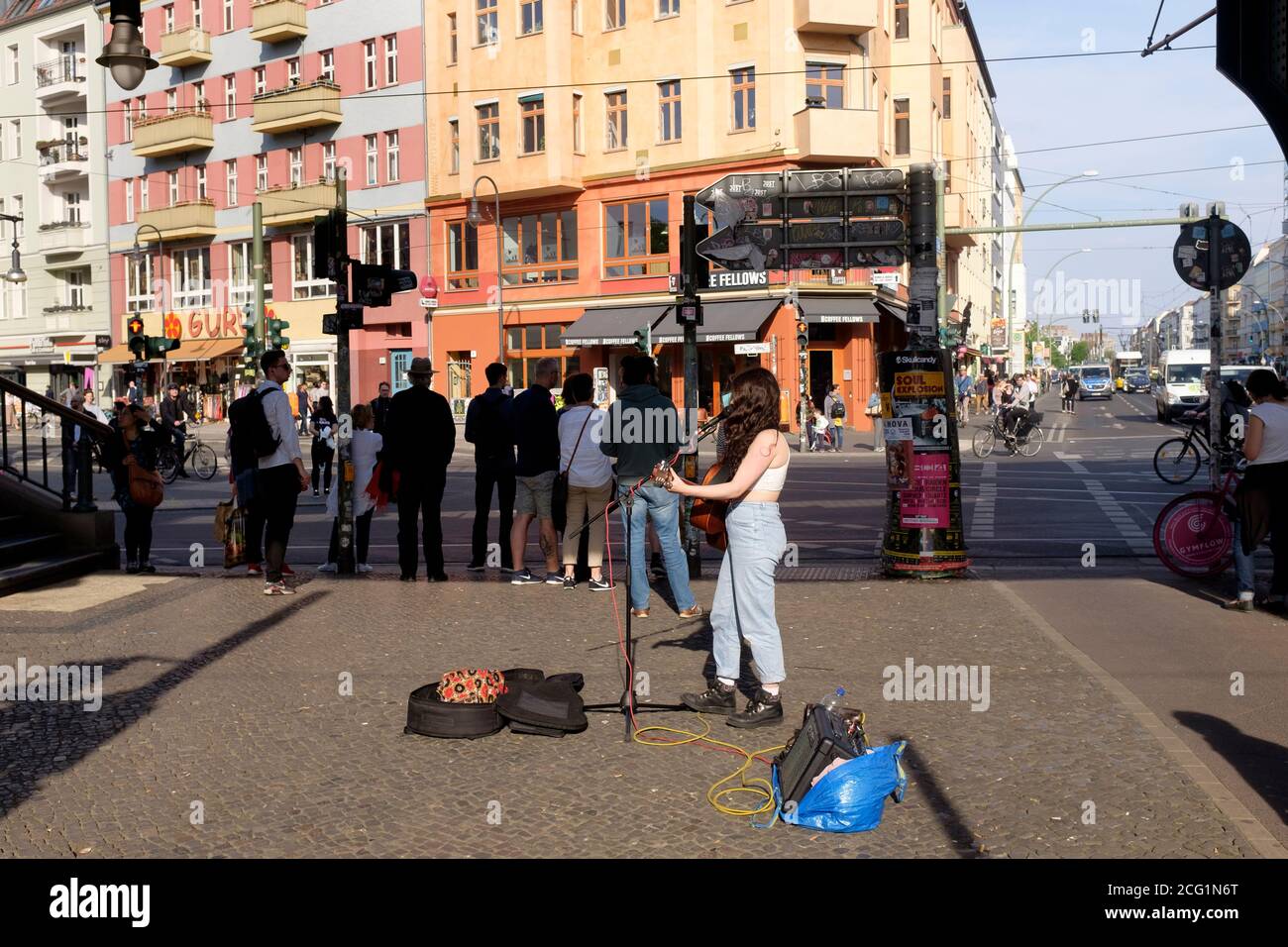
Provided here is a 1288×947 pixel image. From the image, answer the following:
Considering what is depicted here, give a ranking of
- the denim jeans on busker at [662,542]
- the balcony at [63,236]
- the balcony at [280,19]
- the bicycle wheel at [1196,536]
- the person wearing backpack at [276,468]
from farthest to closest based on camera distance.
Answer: the balcony at [63,236], the balcony at [280,19], the bicycle wheel at [1196,536], the person wearing backpack at [276,468], the denim jeans on busker at [662,542]

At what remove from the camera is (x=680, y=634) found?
8.79 meters

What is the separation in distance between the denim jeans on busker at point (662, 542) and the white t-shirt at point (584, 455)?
1188 millimetres

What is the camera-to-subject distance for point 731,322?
117ft

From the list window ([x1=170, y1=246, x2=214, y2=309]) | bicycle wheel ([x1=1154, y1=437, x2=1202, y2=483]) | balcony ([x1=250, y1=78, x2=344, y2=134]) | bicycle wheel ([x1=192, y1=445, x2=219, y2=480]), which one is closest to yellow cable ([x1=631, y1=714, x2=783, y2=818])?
bicycle wheel ([x1=1154, y1=437, x2=1202, y2=483])

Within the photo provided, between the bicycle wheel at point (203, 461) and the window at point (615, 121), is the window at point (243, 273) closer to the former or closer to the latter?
the window at point (615, 121)

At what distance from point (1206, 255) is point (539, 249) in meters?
29.6

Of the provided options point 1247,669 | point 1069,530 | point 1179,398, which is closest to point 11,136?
point 1179,398

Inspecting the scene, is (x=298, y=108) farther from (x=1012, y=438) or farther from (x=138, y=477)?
(x=138, y=477)

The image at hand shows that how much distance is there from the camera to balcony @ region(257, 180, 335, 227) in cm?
4406

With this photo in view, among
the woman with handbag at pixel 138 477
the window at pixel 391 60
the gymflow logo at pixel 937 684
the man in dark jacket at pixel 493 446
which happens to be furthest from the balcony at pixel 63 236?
the gymflow logo at pixel 937 684

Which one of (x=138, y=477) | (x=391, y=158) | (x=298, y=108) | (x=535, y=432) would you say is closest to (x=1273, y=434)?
(x=535, y=432)

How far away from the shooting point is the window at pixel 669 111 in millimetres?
38000

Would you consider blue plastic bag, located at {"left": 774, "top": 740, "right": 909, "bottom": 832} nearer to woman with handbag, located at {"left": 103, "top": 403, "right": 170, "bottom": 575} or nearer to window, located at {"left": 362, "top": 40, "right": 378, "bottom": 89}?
woman with handbag, located at {"left": 103, "top": 403, "right": 170, "bottom": 575}
